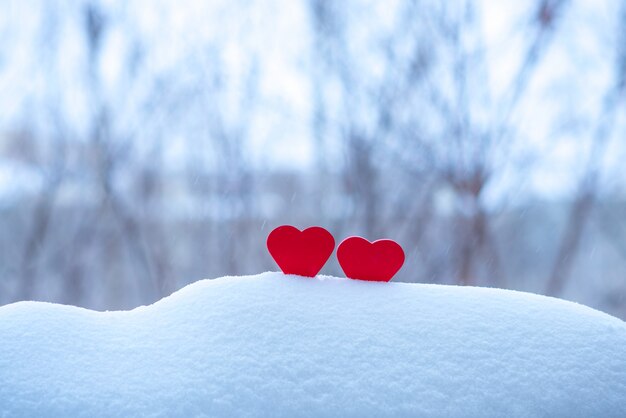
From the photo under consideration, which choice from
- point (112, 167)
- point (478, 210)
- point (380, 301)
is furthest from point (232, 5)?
point (380, 301)

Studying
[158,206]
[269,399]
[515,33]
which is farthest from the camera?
[158,206]

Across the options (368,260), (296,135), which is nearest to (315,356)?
(368,260)

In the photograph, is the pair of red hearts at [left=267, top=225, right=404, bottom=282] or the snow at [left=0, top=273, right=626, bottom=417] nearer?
the snow at [left=0, top=273, right=626, bottom=417]

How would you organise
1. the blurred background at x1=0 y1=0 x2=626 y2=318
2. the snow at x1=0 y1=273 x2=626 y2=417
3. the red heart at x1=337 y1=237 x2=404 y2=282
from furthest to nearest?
the blurred background at x1=0 y1=0 x2=626 y2=318, the red heart at x1=337 y1=237 x2=404 y2=282, the snow at x1=0 y1=273 x2=626 y2=417

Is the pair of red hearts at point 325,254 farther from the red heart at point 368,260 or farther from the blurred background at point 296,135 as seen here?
the blurred background at point 296,135

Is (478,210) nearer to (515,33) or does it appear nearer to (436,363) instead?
(515,33)

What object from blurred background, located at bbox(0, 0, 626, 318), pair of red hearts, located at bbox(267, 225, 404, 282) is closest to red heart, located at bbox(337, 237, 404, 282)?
pair of red hearts, located at bbox(267, 225, 404, 282)

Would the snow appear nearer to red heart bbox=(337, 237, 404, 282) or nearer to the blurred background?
red heart bbox=(337, 237, 404, 282)

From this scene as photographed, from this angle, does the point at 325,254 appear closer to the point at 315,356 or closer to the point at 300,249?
the point at 300,249
